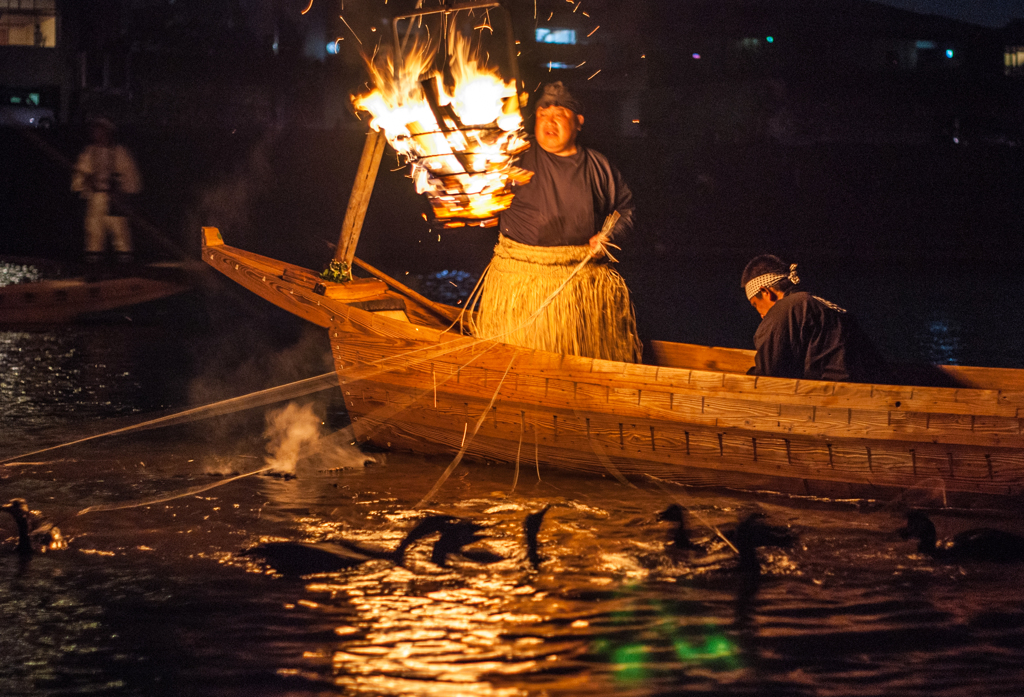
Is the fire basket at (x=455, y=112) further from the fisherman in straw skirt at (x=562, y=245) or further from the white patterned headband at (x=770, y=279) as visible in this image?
the white patterned headband at (x=770, y=279)

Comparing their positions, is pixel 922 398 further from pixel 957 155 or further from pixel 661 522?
pixel 957 155

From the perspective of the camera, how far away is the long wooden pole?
245 inches

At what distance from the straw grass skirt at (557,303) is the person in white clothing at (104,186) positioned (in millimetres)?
7333

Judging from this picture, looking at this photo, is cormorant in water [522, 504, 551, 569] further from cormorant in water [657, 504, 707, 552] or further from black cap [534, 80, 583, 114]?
black cap [534, 80, 583, 114]

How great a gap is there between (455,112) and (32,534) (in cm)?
290

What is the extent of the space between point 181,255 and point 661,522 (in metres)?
17.1

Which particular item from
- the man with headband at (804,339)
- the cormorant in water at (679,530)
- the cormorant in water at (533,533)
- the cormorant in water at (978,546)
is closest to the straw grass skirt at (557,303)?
the man with headband at (804,339)

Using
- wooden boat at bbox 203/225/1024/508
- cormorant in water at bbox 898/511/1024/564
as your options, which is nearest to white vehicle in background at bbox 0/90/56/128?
wooden boat at bbox 203/225/1024/508

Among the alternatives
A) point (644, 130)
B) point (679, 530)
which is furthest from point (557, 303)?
point (644, 130)

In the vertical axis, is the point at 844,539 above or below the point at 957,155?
below

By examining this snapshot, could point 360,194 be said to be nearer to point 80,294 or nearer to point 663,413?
point 663,413

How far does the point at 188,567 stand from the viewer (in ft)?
14.1

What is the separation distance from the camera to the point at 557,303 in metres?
5.83

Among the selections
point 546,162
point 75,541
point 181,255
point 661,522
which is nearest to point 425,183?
point 546,162
